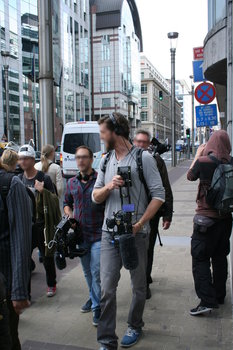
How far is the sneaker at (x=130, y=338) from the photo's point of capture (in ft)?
11.0

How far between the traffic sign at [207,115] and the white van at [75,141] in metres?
5.27

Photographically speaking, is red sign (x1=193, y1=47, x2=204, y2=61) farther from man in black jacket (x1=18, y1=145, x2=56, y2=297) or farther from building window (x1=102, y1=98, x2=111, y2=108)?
building window (x1=102, y1=98, x2=111, y2=108)

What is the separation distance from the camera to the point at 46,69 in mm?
7035

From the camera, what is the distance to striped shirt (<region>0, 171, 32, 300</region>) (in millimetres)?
2275

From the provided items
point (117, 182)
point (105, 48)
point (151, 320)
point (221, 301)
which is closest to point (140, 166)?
point (117, 182)

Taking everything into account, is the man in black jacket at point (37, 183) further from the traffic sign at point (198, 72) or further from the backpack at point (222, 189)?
the traffic sign at point (198, 72)

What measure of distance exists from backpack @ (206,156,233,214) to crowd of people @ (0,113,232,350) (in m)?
0.10

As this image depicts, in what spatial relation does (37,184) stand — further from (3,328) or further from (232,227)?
(3,328)

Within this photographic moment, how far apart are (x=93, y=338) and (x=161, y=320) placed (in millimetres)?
721

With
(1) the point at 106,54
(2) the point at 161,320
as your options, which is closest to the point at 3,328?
(2) the point at 161,320

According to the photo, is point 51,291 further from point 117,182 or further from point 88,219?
point 117,182

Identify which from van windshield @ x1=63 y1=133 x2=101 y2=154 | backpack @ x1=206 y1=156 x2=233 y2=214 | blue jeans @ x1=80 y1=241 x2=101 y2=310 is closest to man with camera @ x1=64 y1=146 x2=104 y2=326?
blue jeans @ x1=80 y1=241 x2=101 y2=310

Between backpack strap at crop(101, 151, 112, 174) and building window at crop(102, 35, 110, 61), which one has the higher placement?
building window at crop(102, 35, 110, 61)

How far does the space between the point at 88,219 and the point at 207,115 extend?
8605 millimetres
